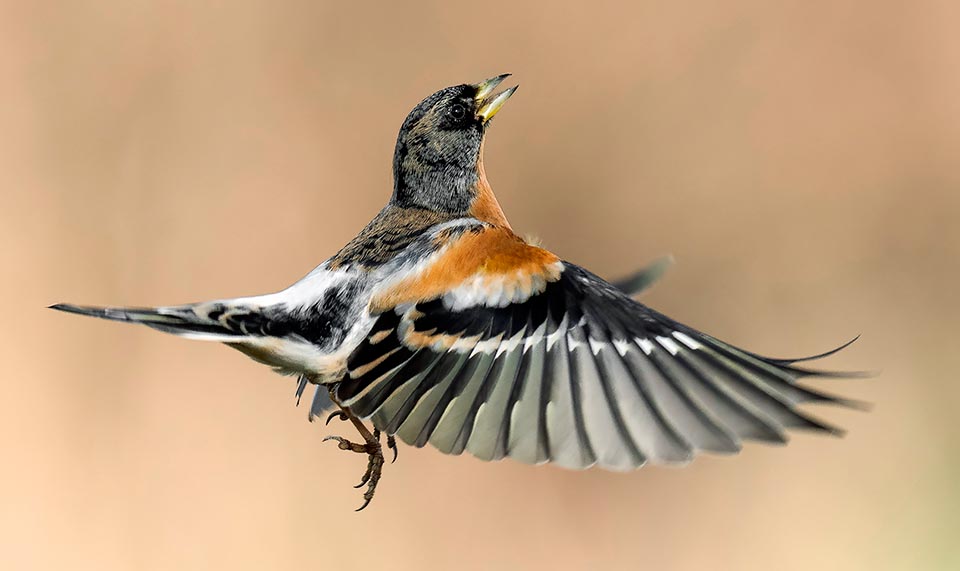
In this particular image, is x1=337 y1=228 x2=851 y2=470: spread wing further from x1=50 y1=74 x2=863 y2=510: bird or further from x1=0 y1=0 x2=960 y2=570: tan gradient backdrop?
x1=0 y1=0 x2=960 y2=570: tan gradient backdrop

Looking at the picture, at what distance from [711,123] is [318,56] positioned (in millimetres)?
1846

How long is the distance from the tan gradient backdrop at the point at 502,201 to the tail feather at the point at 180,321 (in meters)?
2.14

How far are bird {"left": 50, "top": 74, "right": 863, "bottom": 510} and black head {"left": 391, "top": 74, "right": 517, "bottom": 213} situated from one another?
138mm

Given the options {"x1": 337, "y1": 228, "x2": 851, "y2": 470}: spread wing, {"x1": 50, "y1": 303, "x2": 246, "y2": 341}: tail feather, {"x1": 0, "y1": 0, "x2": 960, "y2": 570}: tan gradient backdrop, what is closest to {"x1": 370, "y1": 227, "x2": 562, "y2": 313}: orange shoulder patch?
{"x1": 337, "y1": 228, "x2": 851, "y2": 470}: spread wing

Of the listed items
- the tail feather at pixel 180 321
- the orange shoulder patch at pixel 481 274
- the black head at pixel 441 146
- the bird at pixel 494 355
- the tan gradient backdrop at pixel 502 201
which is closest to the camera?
the tail feather at pixel 180 321

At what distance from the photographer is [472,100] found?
223cm

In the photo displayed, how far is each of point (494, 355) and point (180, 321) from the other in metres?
0.60

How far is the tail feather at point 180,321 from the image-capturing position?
1.53 m

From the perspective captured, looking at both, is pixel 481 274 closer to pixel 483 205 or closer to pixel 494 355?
pixel 494 355

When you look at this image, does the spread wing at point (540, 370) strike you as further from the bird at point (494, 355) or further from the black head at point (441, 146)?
the black head at point (441, 146)

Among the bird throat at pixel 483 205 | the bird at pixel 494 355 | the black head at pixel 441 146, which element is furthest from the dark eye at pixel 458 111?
the bird at pixel 494 355

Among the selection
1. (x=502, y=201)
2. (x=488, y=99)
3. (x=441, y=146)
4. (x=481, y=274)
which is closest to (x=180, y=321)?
(x=481, y=274)

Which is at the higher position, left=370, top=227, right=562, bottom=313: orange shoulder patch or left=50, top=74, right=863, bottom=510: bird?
left=370, top=227, right=562, bottom=313: orange shoulder patch

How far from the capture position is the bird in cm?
169
